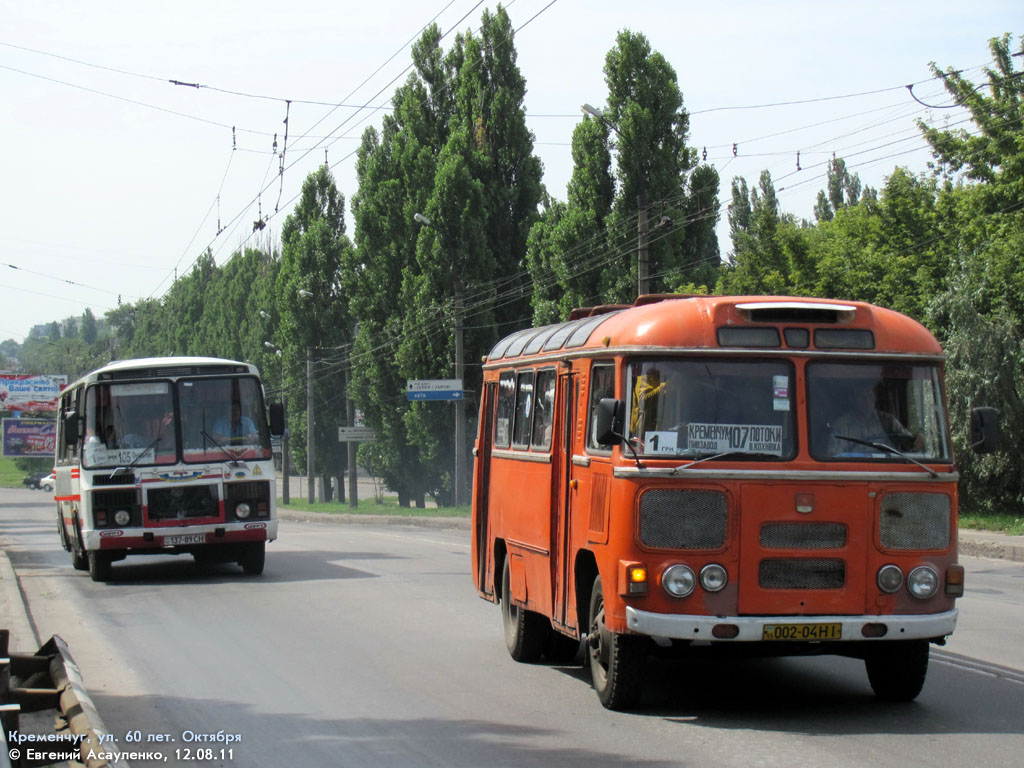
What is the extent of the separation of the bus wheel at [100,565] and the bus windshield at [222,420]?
1755mm

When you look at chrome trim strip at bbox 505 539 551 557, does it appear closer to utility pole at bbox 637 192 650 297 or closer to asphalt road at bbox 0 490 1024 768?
asphalt road at bbox 0 490 1024 768

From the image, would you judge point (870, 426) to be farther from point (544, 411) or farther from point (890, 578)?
point (544, 411)

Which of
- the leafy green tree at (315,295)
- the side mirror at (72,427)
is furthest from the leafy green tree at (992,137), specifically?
the leafy green tree at (315,295)

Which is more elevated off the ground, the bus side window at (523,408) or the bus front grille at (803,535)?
the bus side window at (523,408)

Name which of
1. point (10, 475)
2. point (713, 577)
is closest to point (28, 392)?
point (10, 475)

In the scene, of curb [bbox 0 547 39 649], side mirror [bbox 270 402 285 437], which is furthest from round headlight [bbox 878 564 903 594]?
side mirror [bbox 270 402 285 437]

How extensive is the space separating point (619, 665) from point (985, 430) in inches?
106

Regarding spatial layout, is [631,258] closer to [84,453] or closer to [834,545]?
[84,453]

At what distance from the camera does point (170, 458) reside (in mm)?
17844

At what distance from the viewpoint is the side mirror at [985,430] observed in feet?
27.3

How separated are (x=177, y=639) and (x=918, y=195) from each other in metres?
30.3

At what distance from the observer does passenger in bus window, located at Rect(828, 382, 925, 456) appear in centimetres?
804

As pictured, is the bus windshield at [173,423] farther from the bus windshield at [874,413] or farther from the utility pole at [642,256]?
the bus windshield at [874,413]

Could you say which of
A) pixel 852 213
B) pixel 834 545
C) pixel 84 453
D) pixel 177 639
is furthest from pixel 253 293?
pixel 834 545
